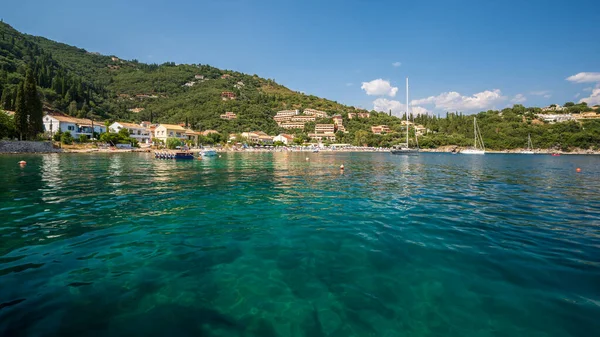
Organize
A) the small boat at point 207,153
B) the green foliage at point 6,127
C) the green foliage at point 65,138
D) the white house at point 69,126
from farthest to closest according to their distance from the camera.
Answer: the white house at point 69,126
the green foliage at point 65,138
the small boat at point 207,153
the green foliage at point 6,127

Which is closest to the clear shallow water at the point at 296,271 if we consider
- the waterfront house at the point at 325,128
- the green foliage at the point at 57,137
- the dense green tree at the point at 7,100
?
the green foliage at the point at 57,137

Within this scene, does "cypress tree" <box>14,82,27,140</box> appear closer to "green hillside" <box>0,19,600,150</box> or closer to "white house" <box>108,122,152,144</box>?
"green hillside" <box>0,19,600,150</box>

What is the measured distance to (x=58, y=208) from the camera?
11.9 metres

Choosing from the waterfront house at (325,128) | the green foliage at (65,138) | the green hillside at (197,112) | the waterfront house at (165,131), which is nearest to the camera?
the green foliage at (65,138)

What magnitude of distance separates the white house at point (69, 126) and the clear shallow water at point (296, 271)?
8164 centimetres

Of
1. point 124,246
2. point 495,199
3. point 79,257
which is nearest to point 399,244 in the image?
point 124,246

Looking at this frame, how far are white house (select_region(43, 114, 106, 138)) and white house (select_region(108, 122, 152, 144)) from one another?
15.4 feet

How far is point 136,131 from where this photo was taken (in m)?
98.7

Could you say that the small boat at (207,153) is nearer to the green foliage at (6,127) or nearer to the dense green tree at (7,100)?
the green foliage at (6,127)

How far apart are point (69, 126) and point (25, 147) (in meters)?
24.2

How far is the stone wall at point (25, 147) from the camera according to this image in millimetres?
53031

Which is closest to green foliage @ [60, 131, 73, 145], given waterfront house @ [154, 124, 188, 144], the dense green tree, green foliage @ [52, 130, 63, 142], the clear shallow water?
green foliage @ [52, 130, 63, 142]

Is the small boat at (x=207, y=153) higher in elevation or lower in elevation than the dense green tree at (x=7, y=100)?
lower

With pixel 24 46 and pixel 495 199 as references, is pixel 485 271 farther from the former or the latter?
pixel 24 46
